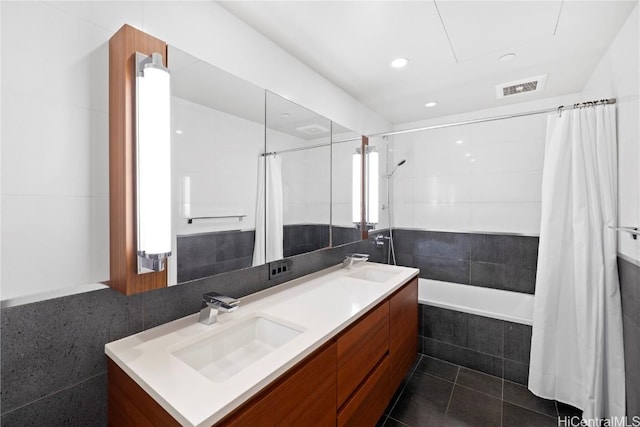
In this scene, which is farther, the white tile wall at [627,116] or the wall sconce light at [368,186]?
the wall sconce light at [368,186]

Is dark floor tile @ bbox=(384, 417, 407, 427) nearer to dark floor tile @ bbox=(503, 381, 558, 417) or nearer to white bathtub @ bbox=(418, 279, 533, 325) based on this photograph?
dark floor tile @ bbox=(503, 381, 558, 417)

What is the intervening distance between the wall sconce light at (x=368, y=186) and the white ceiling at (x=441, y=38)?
2.02ft

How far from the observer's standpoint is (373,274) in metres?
2.36

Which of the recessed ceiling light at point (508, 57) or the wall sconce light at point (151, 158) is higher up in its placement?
the recessed ceiling light at point (508, 57)

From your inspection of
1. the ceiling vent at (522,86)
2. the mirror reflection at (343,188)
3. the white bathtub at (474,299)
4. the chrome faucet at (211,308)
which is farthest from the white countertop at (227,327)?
the ceiling vent at (522,86)

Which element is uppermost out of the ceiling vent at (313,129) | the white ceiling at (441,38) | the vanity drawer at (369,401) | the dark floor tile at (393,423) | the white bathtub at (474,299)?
the white ceiling at (441,38)

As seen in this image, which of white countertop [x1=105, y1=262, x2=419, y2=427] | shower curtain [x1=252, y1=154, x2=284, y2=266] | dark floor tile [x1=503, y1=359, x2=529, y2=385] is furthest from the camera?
dark floor tile [x1=503, y1=359, x2=529, y2=385]

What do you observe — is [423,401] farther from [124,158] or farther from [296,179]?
[124,158]

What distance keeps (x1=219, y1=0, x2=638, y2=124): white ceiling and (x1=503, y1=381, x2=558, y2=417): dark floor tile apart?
98.3 inches

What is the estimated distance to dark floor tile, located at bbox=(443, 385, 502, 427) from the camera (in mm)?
1774

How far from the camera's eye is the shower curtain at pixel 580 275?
1679mm

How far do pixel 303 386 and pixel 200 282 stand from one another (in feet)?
2.32

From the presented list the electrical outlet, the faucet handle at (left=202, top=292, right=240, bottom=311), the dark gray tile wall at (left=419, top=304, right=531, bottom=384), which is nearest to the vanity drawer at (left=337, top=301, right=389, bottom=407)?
the faucet handle at (left=202, top=292, right=240, bottom=311)

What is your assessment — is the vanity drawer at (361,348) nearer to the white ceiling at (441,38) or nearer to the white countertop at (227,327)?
the white countertop at (227,327)
